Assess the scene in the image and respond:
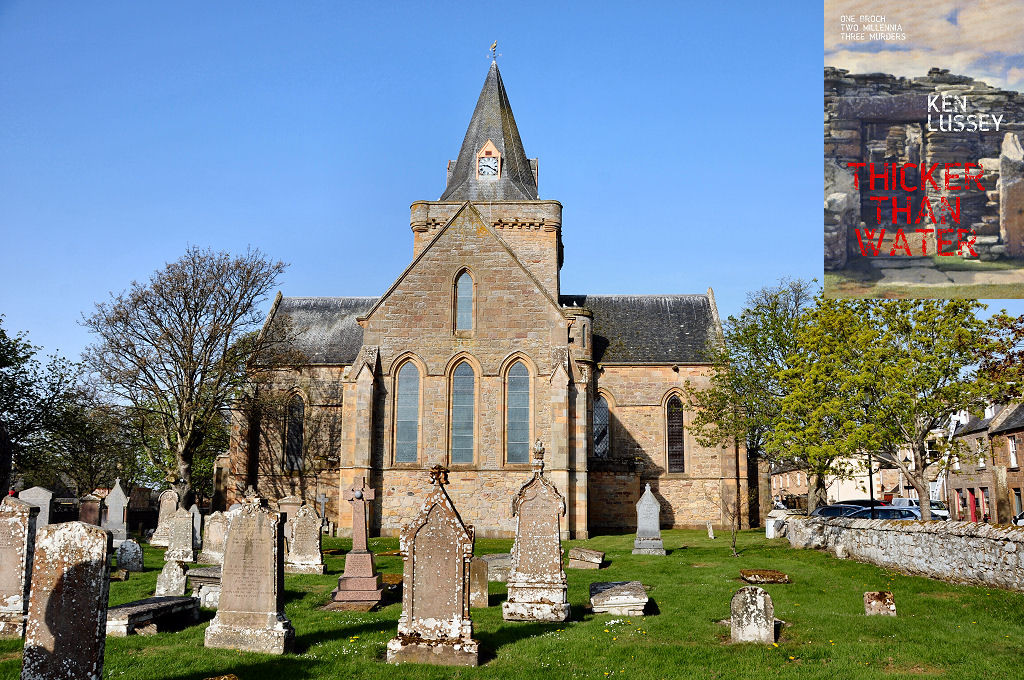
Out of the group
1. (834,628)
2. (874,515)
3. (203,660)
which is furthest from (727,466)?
(203,660)

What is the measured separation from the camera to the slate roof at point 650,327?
39.8 m

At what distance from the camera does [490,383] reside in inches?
1232

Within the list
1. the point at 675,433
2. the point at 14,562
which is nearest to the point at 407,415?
the point at 675,433

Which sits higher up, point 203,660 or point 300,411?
point 300,411

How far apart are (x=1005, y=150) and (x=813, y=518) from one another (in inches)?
469

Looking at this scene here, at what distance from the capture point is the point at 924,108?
19.4 metres

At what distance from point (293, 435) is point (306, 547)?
64.1ft

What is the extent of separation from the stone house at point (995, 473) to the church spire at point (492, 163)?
23.6 meters

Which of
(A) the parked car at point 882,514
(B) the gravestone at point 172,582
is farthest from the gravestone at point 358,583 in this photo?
(A) the parked car at point 882,514

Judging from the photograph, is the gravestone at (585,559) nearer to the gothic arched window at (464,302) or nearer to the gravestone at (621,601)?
the gravestone at (621,601)

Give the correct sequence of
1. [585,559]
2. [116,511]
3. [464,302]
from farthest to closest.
Answer: [464,302], [116,511], [585,559]

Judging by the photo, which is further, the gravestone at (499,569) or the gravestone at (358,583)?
the gravestone at (499,569)

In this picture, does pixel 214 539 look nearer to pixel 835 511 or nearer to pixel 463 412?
pixel 463 412

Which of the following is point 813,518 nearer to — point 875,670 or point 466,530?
point 875,670
